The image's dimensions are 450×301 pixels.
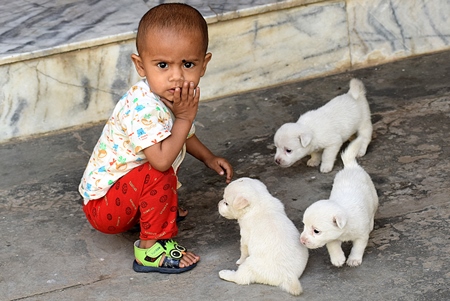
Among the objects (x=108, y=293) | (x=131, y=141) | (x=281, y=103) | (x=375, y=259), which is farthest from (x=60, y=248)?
(x=281, y=103)

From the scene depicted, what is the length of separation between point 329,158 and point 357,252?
921mm

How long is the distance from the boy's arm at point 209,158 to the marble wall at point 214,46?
1.07 m

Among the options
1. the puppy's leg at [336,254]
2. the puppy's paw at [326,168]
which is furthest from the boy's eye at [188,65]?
the puppy's paw at [326,168]

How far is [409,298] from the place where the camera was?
9.63 feet

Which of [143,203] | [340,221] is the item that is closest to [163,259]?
[143,203]

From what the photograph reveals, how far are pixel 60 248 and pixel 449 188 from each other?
5.78 feet

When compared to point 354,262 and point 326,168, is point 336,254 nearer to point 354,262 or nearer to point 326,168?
point 354,262

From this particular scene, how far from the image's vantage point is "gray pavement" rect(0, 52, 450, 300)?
3.13m

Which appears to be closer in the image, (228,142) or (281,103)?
(228,142)

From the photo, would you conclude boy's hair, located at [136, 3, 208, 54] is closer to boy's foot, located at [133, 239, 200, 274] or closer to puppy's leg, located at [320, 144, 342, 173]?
boy's foot, located at [133, 239, 200, 274]

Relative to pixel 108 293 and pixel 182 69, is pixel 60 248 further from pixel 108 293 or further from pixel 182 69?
pixel 182 69

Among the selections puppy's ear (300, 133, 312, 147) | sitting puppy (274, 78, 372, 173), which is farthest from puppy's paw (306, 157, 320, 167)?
puppy's ear (300, 133, 312, 147)

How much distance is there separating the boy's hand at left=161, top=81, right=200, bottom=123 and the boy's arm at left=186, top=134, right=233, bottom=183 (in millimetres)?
473

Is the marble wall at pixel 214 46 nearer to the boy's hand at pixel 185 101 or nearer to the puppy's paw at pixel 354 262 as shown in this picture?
the boy's hand at pixel 185 101
